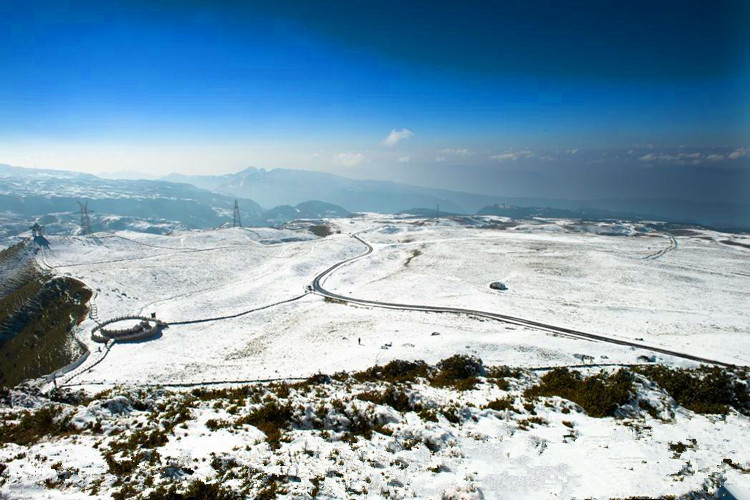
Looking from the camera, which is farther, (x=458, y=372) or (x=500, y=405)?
(x=458, y=372)

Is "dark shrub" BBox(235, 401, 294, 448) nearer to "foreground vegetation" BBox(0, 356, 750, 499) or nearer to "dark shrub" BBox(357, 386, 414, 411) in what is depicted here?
"foreground vegetation" BBox(0, 356, 750, 499)

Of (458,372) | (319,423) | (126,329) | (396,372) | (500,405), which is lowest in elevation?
(126,329)

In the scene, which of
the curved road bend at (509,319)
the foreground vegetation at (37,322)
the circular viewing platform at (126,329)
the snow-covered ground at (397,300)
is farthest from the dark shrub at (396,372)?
the foreground vegetation at (37,322)

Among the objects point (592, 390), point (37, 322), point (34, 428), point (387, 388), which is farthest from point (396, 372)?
point (37, 322)

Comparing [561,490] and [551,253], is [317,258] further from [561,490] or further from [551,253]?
[561,490]

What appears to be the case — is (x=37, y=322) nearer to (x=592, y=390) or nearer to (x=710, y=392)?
(x=592, y=390)

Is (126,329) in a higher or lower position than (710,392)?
lower

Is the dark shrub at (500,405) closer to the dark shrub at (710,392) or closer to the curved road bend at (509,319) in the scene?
the dark shrub at (710,392)
